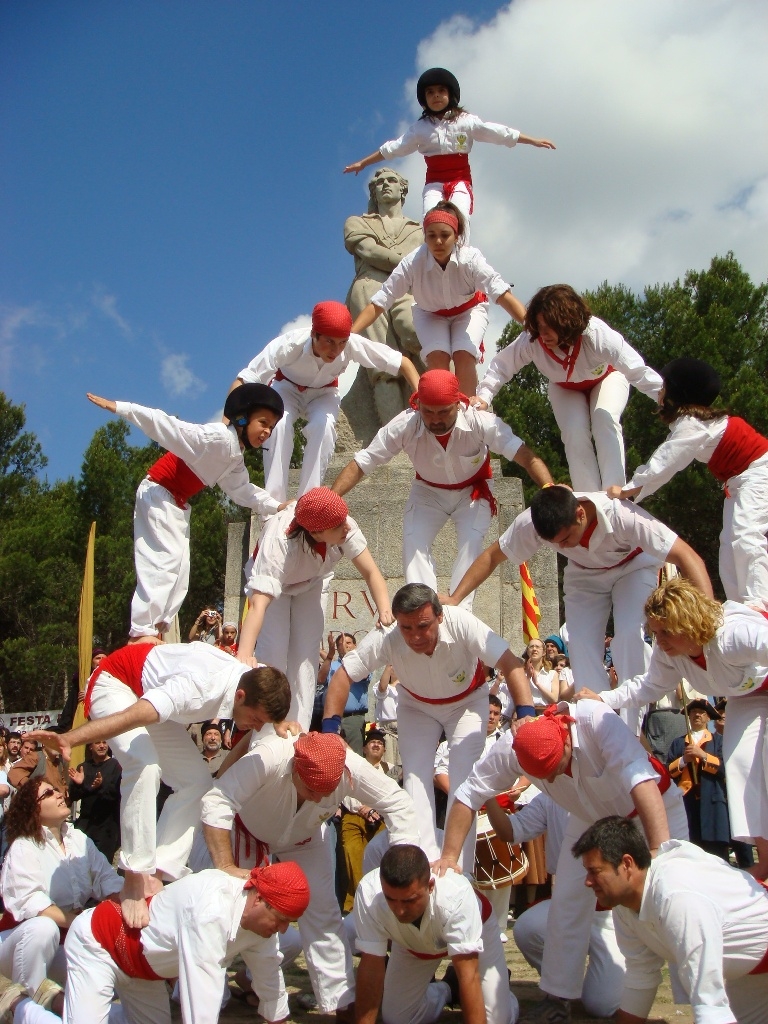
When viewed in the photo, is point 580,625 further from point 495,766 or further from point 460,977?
point 460,977

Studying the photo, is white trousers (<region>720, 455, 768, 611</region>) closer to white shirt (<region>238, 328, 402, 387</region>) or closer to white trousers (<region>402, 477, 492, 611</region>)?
white trousers (<region>402, 477, 492, 611</region>)

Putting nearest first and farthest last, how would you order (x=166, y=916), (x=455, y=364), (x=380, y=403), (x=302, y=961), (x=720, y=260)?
(x=166, y=916), (x=302, y=961), (x=455, y=364), (x=380, y=403), (x=720, y=260)

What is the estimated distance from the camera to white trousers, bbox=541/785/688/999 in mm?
5656

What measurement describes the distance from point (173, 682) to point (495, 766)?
1.91 m

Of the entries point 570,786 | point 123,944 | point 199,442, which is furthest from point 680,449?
point 123,944

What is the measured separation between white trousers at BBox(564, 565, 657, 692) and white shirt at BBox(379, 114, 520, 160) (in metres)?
4.24

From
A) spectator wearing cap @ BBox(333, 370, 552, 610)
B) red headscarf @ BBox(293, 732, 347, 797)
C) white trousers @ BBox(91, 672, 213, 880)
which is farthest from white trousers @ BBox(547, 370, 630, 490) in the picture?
white trousers @ BBox(91, 672, 213, 880)

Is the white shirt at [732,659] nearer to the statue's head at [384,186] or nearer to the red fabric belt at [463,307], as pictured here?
the red fabric belt at [463,307]

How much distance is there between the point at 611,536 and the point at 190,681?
9.36 feet

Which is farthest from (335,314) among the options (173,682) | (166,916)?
(166,916)

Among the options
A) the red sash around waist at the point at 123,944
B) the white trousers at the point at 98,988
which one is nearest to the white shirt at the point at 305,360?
the red sash around waist at the point at 123,944

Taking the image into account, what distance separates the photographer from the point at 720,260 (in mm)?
30172

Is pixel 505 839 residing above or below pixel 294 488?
below

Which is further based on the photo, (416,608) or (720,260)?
(720,260)
